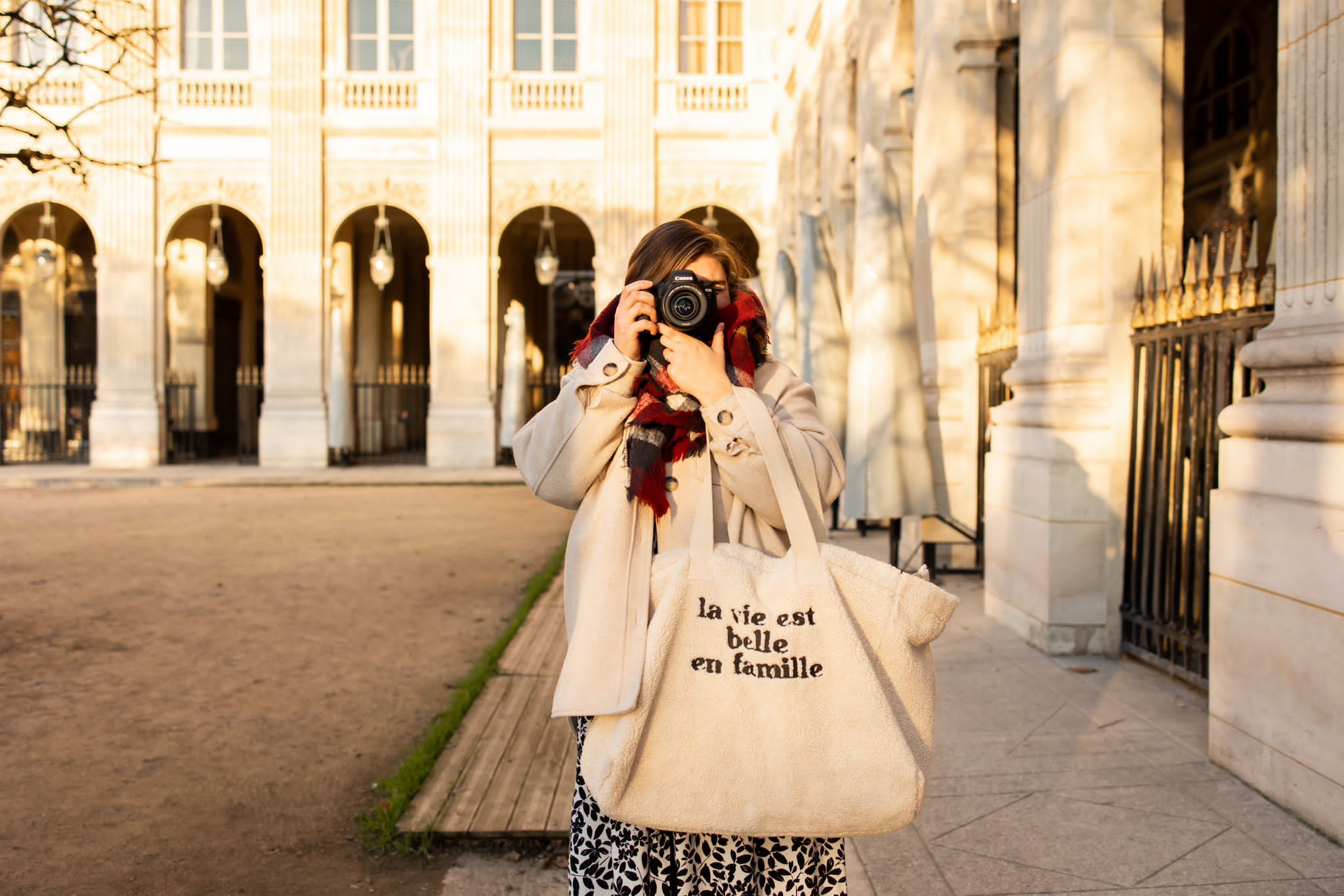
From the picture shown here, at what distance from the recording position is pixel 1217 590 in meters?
3.87

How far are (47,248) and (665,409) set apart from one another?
2723 centimetres

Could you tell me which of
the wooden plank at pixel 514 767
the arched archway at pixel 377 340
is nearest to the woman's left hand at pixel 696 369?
the wooden plank at pixel 514 767

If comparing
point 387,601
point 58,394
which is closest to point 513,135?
point 58,394

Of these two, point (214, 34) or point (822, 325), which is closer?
point (822, 325)

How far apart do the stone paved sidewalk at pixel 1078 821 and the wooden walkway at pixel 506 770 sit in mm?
215

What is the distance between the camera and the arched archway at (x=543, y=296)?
25578 mm

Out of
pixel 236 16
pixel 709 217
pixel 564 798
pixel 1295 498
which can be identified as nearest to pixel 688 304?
pixel 564 798

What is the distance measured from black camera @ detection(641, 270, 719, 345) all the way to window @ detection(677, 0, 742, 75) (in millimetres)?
22045

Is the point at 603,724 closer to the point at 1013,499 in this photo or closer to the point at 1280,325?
the point at 1280,325

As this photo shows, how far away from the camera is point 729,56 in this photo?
2273 cm

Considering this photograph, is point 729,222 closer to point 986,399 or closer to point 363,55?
point 363,55

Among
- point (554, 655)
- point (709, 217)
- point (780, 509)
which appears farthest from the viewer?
point (709, 217)

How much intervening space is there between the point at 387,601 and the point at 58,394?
70.4ft

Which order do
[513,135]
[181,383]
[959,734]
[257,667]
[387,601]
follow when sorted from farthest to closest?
[181,383] → [513,135] → [387,601] → [257,667] → [959,734]
